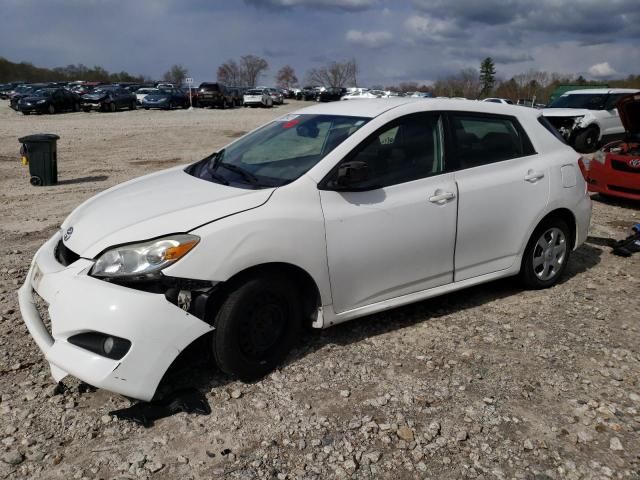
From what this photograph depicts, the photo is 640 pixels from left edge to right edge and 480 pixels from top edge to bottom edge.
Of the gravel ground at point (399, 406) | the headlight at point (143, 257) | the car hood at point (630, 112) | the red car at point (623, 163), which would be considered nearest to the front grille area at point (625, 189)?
the red car at point (623, 163)

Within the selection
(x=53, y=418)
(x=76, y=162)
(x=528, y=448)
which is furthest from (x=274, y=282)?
(x=76, y=162)

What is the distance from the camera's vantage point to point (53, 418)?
311 centimetres

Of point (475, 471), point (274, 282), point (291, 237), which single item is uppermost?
point (291, 237)

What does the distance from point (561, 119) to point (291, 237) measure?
43.0 feet

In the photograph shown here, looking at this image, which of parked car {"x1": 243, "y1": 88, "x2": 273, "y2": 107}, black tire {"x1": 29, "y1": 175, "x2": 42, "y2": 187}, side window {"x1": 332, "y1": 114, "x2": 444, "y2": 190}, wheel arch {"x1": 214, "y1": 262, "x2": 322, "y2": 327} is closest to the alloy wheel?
side window {"x1": 332, "y1": 114, "x2": 444, "y2": 190}

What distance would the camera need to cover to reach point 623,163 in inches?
332

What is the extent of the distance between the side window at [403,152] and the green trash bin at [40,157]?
8.33m

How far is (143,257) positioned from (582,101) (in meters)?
15.0

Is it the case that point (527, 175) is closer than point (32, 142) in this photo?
Yes

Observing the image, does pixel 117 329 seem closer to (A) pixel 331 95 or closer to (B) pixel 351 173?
(B) pixel 351 173

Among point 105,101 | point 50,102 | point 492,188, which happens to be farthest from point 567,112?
point 105,101

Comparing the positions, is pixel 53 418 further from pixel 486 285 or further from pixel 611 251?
pixel 611 251

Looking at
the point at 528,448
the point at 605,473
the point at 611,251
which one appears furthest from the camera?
the point at 611,251

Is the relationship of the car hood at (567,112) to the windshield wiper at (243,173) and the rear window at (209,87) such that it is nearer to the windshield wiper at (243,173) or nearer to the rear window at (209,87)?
the windshield wiper at (243,173)
